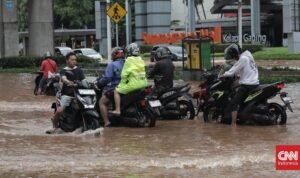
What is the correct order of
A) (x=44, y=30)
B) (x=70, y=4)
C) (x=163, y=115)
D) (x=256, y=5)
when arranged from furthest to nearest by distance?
(x=70, y=4) < (x=256, y=5) < (x=44, y=30) < (x=163, y=115)

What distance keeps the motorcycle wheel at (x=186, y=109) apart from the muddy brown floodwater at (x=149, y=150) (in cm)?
44

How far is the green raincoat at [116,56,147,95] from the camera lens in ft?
39.7

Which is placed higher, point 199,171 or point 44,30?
point 44,30

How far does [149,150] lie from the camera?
9812 mm

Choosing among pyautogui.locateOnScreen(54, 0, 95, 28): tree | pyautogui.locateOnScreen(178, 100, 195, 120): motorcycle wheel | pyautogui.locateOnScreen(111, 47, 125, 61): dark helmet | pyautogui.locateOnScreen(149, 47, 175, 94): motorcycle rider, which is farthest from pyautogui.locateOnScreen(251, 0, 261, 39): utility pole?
pyautogui.locateOnScreen(111, 47, 125, 61): dark helmet

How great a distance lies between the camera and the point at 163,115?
13828 mm

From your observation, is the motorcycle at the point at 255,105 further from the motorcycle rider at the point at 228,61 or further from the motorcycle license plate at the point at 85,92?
the motorcycle license plate at the point at 85,92

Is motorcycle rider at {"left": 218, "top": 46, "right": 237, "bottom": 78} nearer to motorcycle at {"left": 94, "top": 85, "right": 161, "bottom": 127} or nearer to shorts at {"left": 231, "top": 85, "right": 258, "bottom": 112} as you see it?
shorts at {"left": 231, "top": 85, "right": 258, "bottom": 112}

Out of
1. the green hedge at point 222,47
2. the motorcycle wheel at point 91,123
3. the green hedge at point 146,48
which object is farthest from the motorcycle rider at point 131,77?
the green hedge at point 146,48

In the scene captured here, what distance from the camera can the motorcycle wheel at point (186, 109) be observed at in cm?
1388

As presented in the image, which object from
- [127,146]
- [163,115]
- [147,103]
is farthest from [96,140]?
[163,115]

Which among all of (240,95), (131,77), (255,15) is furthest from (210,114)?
(255,15)

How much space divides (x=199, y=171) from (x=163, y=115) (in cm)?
566

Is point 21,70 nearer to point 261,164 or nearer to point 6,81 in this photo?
point 6,81
